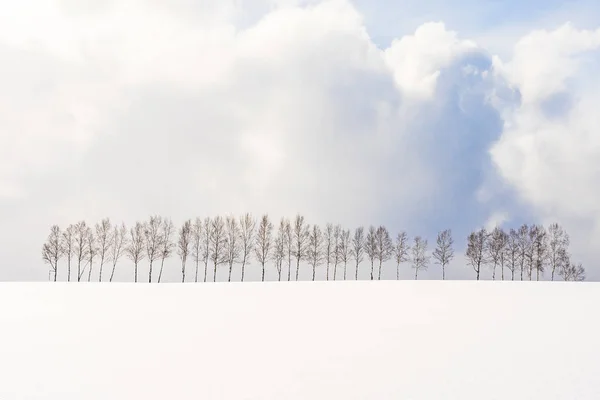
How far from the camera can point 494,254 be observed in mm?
75875

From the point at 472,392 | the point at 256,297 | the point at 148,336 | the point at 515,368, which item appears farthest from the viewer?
→ the point at 256,297

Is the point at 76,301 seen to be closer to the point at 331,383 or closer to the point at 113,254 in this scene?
the point at 331,383

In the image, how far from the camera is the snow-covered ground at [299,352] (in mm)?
12617

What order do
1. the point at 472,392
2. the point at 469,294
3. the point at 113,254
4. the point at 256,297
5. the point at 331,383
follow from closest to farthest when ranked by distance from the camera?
the point at 472,392, the point at 331,383, the point at 256,297, the point at 469,294, the point at 113,254

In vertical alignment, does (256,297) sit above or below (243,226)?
below

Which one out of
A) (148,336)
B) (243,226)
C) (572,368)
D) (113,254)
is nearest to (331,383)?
(572,368)

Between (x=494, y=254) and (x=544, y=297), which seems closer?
(x=544, y=297)

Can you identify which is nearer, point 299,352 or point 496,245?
point 299,352

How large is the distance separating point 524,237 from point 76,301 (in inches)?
2785

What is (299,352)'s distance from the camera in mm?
16719

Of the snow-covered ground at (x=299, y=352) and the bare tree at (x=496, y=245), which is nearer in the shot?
the snow-covered ground at (x=299, y=352)

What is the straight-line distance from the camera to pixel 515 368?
1459cm

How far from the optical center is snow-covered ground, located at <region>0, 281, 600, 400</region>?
1262 cm

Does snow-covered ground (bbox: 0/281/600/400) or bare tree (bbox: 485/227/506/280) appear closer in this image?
snow-covered ground (bbox: 0/281/600/400)
